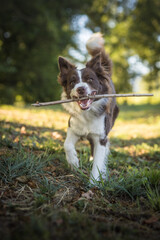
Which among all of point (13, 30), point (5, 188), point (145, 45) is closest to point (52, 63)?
point (13, 30)

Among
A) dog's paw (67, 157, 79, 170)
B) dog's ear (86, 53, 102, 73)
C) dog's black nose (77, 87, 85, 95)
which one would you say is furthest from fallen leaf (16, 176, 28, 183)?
dog's ear (86, 53, 102, 73)

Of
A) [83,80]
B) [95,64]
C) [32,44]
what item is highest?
[32,44]

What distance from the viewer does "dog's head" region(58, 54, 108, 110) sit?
335 centimetres

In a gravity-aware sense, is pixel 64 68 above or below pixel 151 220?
above

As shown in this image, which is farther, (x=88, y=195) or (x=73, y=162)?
(x=73, y=162)

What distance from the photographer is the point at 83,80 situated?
349 centimetres

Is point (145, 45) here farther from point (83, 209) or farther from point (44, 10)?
point (83, 209)

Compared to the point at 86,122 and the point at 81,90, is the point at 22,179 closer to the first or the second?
the point at 86,122

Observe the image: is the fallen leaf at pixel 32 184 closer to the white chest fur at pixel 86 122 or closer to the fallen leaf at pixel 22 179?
the fallen leaf at pixel 22 179

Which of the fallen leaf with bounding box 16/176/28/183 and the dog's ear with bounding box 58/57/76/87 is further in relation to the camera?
the dog's ear with bounding box 58/57/76/87

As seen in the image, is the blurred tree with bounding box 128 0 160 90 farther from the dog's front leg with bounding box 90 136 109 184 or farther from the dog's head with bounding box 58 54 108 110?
the dog's front leg with bounding box 90 136 109 184

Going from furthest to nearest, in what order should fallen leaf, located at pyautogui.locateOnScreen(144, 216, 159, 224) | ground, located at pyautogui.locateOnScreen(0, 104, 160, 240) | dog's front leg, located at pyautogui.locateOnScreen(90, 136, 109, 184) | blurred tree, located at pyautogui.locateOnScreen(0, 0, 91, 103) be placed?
1. blurred tree, located at pyautogui.locateOnScreen(0, 0, 91, 103)
2. dog's front leg, located at pyautogui.locateOnScreen(90, 136, 109, 184)
3. fallen leaf, located at pyautogui.locateOnScreen(144, 216, 159, 224)
4. ground, located at pyautogui.locateOnScreen(0, 104, 160, 240)

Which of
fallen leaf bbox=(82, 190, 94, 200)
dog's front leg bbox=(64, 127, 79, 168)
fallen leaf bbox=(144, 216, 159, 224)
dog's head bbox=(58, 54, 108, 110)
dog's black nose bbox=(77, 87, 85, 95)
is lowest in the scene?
fallen leaf bbox=(144, 216, 159, 224)

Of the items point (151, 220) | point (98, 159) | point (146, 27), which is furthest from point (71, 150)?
point (146, 27)
